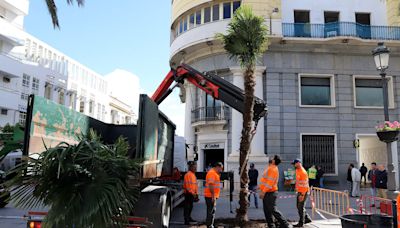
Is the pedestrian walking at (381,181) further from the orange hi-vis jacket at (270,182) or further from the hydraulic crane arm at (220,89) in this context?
the orange hi-vis jacket at (270,182)

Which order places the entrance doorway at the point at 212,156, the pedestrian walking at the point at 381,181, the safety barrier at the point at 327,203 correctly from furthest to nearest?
the entrance doorway at the point at 212,156
the pedestrian walking at the point at 381,181
the safety barrier at the point at 327,203

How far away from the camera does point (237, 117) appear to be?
20.7 meters

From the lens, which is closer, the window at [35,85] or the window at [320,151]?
the window at [320,151]

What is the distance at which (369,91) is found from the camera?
21469 mm

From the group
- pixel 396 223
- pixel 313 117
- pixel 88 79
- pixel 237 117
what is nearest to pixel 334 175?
pixel 313 117

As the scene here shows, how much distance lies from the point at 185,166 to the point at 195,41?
981 centimetres

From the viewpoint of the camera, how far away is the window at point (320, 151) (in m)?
20.3

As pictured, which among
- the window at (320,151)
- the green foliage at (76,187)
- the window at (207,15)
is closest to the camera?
the green foliage at (76,187)

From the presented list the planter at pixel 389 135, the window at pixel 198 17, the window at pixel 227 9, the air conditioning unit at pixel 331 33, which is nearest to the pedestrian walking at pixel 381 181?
the planter at pixel 389 135

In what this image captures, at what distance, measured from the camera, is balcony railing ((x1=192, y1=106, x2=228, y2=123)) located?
70.7 feet

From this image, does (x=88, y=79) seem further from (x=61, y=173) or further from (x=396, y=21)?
(x=61, y=173)

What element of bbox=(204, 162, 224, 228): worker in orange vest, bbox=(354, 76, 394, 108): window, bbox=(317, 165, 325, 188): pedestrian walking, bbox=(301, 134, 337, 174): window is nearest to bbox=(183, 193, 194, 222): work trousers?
bbox=(204, 162, 224, 228): worker in orange vest

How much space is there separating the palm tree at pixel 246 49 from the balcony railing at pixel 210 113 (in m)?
11.8

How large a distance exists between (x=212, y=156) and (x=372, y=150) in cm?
1043
